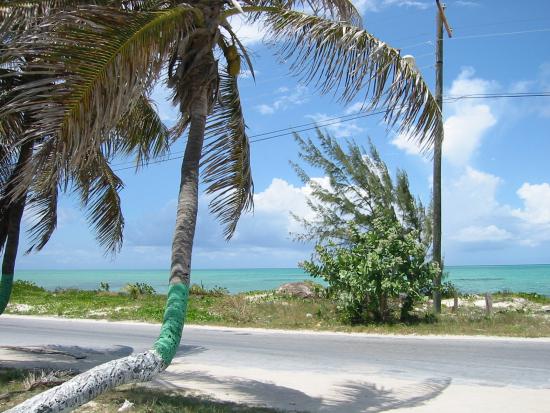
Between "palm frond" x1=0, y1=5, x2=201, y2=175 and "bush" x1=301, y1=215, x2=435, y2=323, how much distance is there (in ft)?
40.1

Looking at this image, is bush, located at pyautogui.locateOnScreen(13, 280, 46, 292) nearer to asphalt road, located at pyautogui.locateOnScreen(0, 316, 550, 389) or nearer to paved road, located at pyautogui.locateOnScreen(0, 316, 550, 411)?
asphalt road, located at pyautogui.locateOnScreen(0, 316, 550, 389)

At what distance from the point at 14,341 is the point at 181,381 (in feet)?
24.3

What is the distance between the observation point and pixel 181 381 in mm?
9055

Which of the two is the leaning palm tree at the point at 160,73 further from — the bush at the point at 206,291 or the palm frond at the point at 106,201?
the bush at the point at 206,291

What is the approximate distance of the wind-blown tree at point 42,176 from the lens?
6.44 meters

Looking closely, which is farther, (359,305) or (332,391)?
(359,305)

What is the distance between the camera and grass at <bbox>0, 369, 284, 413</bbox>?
A: 6883mm

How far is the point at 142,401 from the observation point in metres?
7.32

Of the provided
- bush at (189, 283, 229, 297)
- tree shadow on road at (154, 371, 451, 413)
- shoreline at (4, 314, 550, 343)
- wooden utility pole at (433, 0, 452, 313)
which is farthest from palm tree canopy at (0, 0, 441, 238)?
bush at (189, 283, 229, 297)

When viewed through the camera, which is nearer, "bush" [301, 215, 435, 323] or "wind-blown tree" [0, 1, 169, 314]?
"wind-blown tree" [0, 1, 169, 314]

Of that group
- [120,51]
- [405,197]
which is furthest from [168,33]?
[405,197]


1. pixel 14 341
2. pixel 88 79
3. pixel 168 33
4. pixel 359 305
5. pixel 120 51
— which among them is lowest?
pixel 14 341

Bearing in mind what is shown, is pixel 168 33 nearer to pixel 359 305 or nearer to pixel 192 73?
pixel 192 73

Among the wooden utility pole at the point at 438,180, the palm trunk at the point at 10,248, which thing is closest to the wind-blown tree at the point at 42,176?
the palm trunk at the point at 10,248
